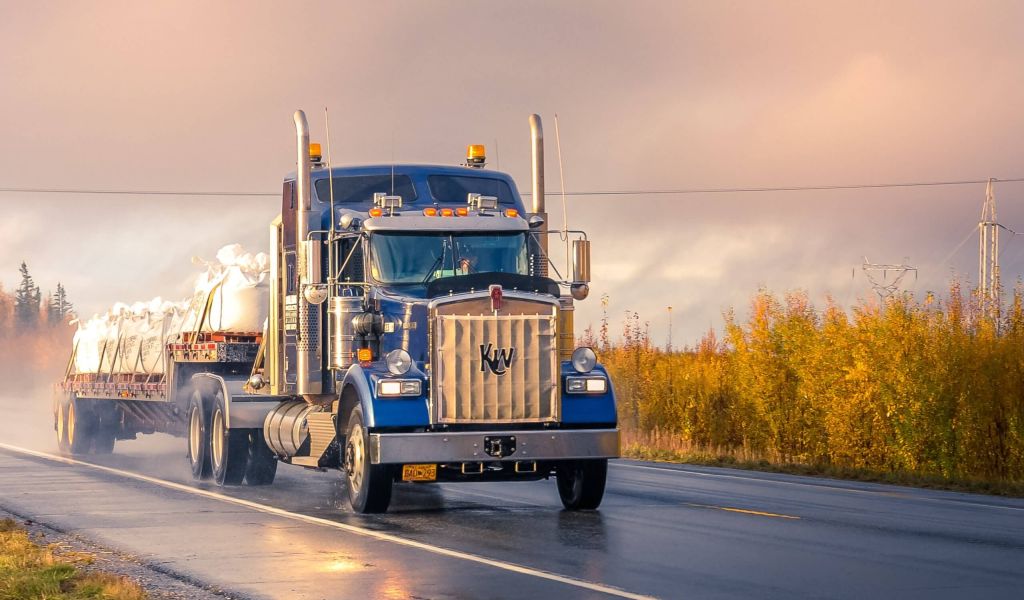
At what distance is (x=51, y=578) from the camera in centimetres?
1088

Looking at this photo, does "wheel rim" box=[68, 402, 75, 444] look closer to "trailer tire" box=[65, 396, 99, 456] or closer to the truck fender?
"trailer tire" box=[65, 396, 99, 456]

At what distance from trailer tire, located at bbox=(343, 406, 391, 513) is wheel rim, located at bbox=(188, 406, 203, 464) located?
6.17 metres

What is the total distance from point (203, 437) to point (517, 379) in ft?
25.8

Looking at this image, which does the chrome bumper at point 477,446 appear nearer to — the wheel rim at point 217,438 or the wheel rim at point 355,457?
the wheel rim at point 355,457

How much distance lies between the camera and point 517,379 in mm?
15297

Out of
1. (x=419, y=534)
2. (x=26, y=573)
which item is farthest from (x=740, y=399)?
(x=26, y=573)

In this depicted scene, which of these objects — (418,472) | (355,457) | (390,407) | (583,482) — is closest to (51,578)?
(390,407)

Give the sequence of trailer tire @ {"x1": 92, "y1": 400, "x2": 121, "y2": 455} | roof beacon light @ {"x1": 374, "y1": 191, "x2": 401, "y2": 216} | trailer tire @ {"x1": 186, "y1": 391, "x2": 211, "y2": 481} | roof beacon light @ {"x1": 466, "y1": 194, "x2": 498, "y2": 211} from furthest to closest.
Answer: trailer tire @ {"x1": 92, "y1": 400, "x2": 121, "y2": 455} < trailer tire @ {"x1": 186, "y1": 391, "x2": 211, "y2": 481} < roof beacon light @ {"x1": 466, "y1": 194, "x2": 498, "y2": 211} < roof beacon light @ {"x1": 374, "y1": 191, "x2": 401, "y2": 216}

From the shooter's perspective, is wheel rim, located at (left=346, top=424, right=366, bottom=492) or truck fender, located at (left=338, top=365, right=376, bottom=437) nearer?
truck fender, located at (left=338, top=365, right=376, bottom=437)

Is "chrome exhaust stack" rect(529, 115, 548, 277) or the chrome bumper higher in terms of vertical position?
"chrome exhaust stack" rect(529, 115, 548, 277)

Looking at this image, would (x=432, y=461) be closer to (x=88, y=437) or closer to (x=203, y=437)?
(x=203, y=437)

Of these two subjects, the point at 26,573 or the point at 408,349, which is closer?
the point at 26,573

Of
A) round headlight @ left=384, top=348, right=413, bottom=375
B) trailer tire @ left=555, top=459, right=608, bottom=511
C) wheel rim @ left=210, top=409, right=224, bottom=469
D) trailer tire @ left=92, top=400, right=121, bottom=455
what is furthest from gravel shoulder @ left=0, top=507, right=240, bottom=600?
trailer tire @ left=92, top=400, right=121, bottom=455

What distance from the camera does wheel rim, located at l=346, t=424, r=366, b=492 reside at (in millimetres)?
15742
